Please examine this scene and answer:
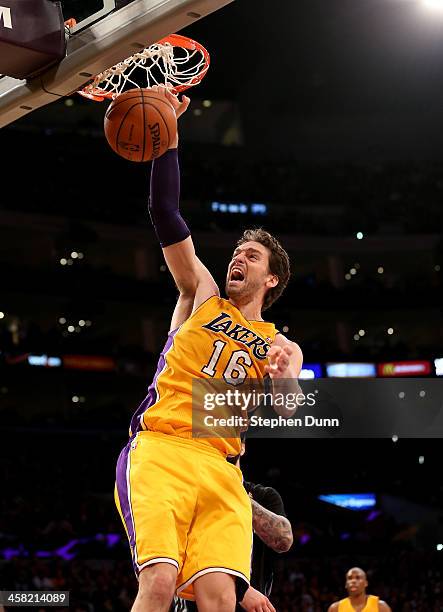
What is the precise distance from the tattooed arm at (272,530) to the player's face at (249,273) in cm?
120

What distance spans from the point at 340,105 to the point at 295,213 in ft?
17.5

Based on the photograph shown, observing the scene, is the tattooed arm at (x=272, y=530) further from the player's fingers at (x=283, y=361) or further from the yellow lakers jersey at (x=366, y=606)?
the yellow lakers jersey at (x=366, y=606)

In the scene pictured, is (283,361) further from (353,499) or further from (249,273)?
(353,499)

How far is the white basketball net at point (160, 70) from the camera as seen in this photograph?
471 cm

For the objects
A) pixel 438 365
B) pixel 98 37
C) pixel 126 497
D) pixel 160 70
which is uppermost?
pixel 438 365

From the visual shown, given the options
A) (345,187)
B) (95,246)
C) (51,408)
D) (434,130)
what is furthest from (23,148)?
(434,130)

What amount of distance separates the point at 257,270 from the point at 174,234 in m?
0.51

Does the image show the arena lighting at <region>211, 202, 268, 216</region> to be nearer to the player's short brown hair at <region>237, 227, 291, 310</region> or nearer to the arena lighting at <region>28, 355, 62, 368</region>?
the arena lighting at <region>28, 355, 62, 368</region>

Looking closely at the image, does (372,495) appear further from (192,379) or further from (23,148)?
(192,379)

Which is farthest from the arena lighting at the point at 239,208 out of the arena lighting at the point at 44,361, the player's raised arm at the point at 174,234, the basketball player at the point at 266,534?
the player's raised arm at the point at 174,234

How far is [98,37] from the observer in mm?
4117

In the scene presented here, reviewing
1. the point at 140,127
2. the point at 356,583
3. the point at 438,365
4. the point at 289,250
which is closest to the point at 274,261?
the point at 140,127

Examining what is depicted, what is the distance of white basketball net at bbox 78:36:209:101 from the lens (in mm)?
4711

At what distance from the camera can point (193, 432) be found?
3.98 m
